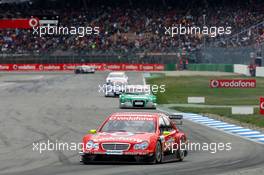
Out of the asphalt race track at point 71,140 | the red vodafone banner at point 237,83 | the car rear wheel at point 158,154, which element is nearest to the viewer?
the asphalt race track at point 71,140

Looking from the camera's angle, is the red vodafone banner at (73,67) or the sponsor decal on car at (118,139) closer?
the sponsor decal on car at (118,139)

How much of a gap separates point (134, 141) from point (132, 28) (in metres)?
73.9

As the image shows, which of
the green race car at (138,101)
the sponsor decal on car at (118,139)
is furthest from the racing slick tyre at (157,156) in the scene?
the green race car at (138,101)

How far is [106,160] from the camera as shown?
1460 centimetres

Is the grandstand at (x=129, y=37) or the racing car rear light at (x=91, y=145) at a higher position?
the grandstand at (x=129, y=37)

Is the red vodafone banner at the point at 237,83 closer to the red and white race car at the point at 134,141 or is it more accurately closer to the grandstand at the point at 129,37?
the red and white race car at the point at 134,141

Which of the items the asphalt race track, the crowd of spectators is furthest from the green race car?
the crowd of spectators

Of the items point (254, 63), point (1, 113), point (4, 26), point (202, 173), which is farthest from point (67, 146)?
point (4, 26)

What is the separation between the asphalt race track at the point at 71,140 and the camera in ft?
44.7

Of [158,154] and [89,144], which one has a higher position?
[89,144]

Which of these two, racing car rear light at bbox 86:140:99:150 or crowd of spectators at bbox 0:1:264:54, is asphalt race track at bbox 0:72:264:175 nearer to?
racing car rear light at bbox 86:140:99:150

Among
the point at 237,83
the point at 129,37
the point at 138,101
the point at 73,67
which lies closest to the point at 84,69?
the point at 129,37

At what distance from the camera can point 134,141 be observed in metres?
14.5

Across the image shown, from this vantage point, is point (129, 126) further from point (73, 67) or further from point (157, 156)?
point (73, 67)
